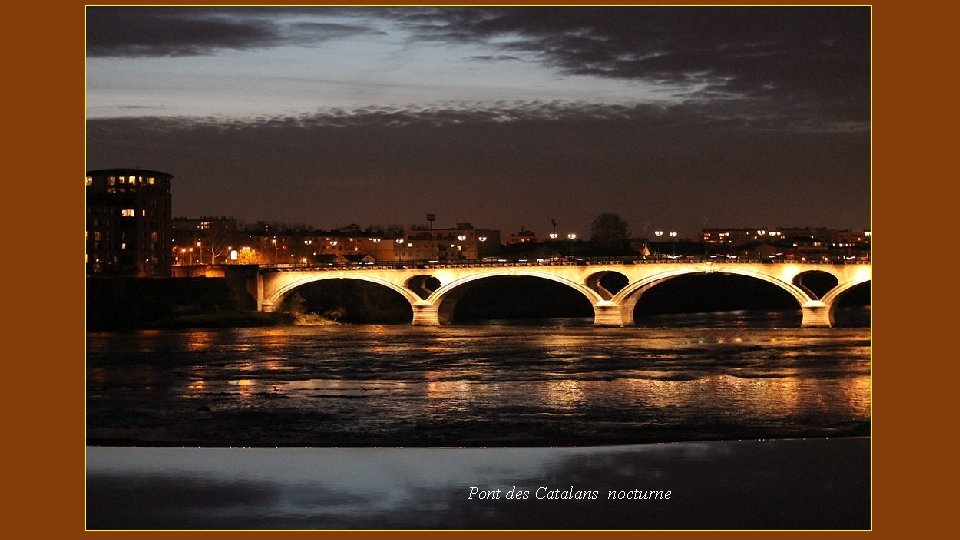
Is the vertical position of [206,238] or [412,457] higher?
[206,238]

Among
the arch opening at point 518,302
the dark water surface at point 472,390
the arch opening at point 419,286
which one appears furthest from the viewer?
the arch opening at point 518,302

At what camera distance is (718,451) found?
79.1 feet

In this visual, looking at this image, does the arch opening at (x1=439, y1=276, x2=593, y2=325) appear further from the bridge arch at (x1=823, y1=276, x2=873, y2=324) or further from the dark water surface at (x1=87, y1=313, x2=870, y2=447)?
the dark water surface at (x1=87, y1=313, x2=870, y2=447)

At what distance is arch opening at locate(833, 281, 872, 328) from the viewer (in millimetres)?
83250

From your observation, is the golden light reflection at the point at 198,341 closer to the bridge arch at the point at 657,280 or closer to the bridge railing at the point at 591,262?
the bridge railing at the point at 591,262

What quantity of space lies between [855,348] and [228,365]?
26.3m

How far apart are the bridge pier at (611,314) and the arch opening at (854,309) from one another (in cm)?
1284

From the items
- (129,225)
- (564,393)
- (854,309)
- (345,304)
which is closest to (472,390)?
(564,393)

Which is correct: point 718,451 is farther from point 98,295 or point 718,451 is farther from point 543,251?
point 543,251

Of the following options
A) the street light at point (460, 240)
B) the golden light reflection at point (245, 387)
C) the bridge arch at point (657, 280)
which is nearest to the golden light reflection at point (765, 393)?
the golden light reflection at point (245, 387)

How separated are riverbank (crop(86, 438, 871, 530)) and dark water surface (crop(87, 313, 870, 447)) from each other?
1.70m

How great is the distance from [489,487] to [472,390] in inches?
690

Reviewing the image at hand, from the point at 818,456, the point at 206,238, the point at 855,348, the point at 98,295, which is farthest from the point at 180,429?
the point at 206,238

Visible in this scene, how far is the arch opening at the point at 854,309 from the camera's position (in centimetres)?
8325
